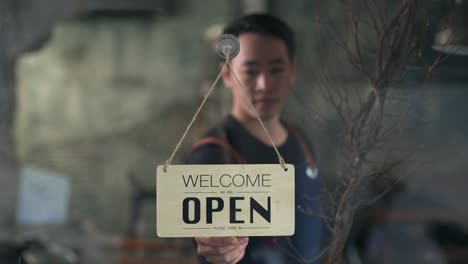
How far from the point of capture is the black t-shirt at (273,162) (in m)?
1.28

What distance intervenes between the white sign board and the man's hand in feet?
0.15

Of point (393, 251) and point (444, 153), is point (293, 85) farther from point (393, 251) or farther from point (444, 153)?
point (393, 251)

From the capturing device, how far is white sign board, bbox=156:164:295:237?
1.16 metres

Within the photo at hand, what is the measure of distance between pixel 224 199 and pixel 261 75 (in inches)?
11.9

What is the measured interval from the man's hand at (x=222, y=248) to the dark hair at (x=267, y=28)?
40 cm

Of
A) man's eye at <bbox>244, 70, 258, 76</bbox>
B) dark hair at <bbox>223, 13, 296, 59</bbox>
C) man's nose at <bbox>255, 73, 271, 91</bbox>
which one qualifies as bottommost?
man's nose at <bbox>255, 73, 271, 91</bbox>

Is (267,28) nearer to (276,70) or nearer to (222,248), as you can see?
(276,70)

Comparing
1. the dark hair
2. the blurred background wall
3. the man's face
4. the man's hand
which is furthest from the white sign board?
the blurred background wall

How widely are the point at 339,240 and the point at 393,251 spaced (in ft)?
4.30

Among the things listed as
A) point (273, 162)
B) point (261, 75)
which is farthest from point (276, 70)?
point (273, 162)

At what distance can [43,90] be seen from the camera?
4.85 metres

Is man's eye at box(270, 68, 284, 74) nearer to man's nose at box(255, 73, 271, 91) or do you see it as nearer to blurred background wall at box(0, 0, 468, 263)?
man's nose at box(255, 73, 271, 91)

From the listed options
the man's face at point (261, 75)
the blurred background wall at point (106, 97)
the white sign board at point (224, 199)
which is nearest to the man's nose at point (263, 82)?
the man's face at point (261, 75)

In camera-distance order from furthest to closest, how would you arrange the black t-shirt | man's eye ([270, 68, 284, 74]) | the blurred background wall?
the blurred background wall < man's eye ([270, 68, 284, 74]) < the black t-shirt
